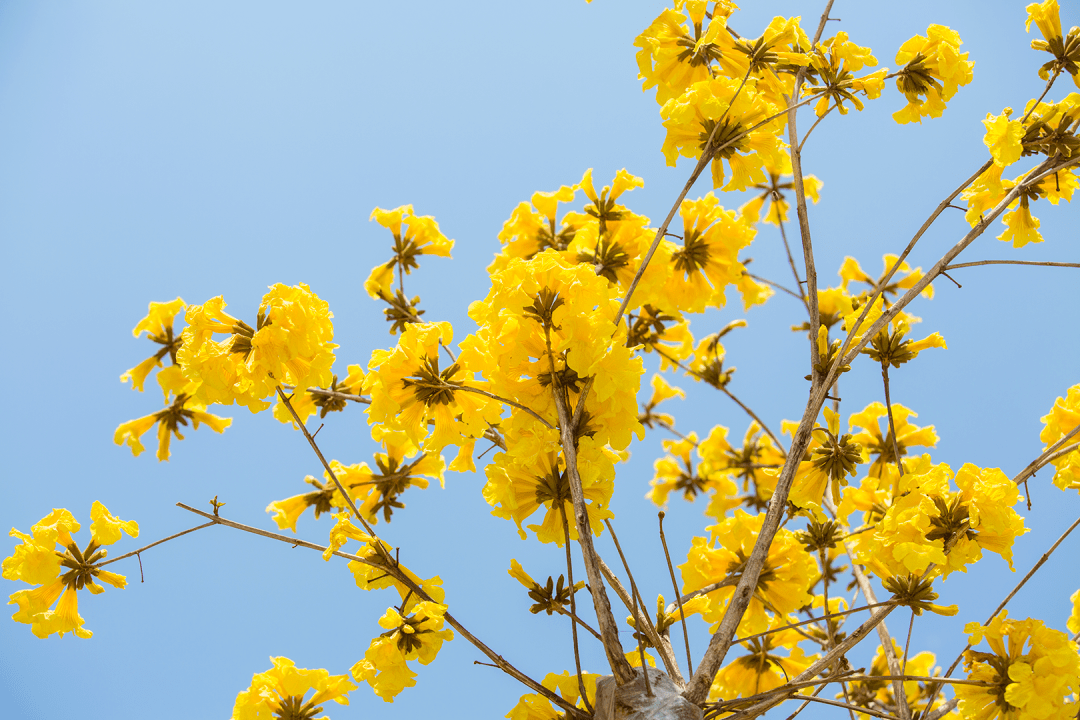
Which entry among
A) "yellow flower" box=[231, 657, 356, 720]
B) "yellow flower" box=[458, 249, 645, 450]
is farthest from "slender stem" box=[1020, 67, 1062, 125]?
"yellow flower" box=[231, 657, 356, 720]

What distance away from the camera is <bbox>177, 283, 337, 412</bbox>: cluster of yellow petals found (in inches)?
75.2

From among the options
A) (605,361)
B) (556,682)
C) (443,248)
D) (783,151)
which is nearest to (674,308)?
(783,151)

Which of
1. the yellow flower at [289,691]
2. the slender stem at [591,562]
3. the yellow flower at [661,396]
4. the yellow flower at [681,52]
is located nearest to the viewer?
the slender stem at [591,562]

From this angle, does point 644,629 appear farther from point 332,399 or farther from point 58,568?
point 58,568

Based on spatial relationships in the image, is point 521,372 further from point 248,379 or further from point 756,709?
point 756,709

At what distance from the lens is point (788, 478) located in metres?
1.99

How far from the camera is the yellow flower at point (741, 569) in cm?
242

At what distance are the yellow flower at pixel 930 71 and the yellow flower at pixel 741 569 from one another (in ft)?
5.77

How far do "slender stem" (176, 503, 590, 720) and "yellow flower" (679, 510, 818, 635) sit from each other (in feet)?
2.48

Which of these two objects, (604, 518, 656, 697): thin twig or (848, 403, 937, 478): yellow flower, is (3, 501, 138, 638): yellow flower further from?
(848, 403, 937, 478): yellow flower

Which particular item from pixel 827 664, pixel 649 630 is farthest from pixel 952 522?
pixel 649 630

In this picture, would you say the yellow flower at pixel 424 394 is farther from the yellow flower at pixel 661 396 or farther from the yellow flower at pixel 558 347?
the yellow flower at pixel 661 396

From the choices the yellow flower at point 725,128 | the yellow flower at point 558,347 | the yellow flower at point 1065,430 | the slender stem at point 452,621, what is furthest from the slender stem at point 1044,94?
the slender stem at point 452,621

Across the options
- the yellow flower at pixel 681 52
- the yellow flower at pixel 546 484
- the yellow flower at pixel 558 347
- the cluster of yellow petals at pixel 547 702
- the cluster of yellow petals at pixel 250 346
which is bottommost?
the cluster of yellow petals at pixel 547 702
